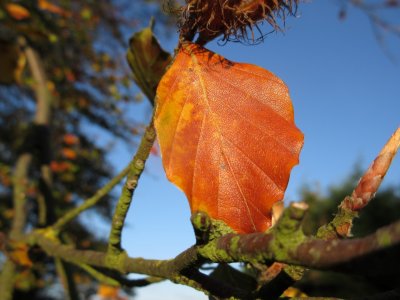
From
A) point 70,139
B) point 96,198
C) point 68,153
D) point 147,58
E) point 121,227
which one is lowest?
point 121,227

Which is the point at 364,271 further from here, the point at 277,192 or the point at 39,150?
the point at 39,150

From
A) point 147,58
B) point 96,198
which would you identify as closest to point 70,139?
point 96,198

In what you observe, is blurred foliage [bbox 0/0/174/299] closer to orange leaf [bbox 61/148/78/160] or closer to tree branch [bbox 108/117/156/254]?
orange leaf [bbox 61/148/78/160]

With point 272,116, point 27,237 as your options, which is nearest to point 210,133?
point 272,116

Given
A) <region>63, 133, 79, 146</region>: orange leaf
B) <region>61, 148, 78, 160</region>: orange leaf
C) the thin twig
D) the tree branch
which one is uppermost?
<region>63, 133, 79, 146</region>: orange leaf

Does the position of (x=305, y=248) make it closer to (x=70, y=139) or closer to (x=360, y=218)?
(x=70, y=139)

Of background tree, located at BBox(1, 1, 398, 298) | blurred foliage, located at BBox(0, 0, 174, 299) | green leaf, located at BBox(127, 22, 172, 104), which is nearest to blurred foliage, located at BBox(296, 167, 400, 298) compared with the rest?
blurred foliage, located at BBox(0, 0, 174, 299)

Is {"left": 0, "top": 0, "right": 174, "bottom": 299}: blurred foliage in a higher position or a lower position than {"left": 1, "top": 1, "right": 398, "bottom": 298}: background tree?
higher

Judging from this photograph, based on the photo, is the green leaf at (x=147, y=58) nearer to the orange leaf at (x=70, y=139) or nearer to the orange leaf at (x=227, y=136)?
the orange leaf at (x=227, y=136)

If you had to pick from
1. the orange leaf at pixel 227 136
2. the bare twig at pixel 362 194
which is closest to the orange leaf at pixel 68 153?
the orange leaf at pixel 227 136
